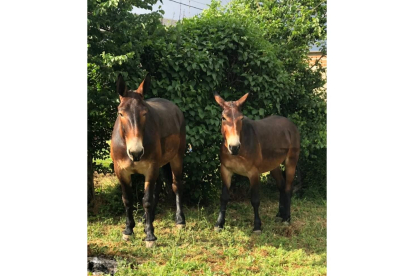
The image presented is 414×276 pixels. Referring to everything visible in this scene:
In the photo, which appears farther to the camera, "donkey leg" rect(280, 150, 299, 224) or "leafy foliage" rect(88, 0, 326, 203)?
"donkey leg" rect(280, 150, 299, 224)

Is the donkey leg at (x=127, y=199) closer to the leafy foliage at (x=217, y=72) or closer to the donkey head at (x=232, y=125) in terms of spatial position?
the leafy foliage at (x=217, y=72)

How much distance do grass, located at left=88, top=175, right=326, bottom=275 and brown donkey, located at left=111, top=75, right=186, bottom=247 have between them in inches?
8.6

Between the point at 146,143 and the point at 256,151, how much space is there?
56.0 inches

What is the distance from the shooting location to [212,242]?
4.48m

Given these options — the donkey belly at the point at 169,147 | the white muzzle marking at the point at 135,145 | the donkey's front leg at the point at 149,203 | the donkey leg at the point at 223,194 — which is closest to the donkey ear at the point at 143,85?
the white muzzle marking at the point at 135,145

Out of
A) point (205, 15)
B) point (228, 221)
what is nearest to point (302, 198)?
point (228, 221)

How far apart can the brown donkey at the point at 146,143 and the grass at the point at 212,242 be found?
0.72 ft

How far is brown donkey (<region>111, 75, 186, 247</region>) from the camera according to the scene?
371cm

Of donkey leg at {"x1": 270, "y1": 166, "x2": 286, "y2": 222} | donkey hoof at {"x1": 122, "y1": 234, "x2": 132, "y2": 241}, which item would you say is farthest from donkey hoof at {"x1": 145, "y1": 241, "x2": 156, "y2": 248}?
donkey leg at {"x1": 270, "y1": 166, "x2": 286, "y2": 222}

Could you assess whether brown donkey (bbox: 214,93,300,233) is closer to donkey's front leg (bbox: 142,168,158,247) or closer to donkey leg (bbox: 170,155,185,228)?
donkey leg (bbox: 170,155,185,228)

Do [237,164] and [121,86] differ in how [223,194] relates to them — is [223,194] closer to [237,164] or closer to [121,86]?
[237,164]
